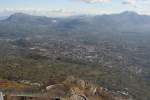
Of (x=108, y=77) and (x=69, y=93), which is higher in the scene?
(x=69, y=93)

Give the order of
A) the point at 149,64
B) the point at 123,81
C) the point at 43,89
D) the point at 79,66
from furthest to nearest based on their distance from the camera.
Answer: the point at 149,64, the point at 79,66, the point at 123,81, the point at 43,89

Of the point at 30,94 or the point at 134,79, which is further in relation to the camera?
the point at 134,79

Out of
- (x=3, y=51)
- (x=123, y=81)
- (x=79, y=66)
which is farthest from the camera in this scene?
(x=3, y=51)

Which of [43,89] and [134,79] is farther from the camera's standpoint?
[134,79]

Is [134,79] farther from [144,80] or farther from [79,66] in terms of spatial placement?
[79,66]

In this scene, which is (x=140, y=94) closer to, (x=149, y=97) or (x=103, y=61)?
(x=149, y=97)

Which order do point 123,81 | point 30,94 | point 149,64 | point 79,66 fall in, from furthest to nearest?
point 149,64, point 79,66, point 123,81, point 30,94

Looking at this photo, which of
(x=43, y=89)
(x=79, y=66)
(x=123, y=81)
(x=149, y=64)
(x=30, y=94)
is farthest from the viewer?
(x=149, y=64)

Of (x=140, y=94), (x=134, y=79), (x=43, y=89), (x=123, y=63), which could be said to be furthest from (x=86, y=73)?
(x=43, y=89)

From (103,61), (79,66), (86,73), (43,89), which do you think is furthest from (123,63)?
(43,89)
